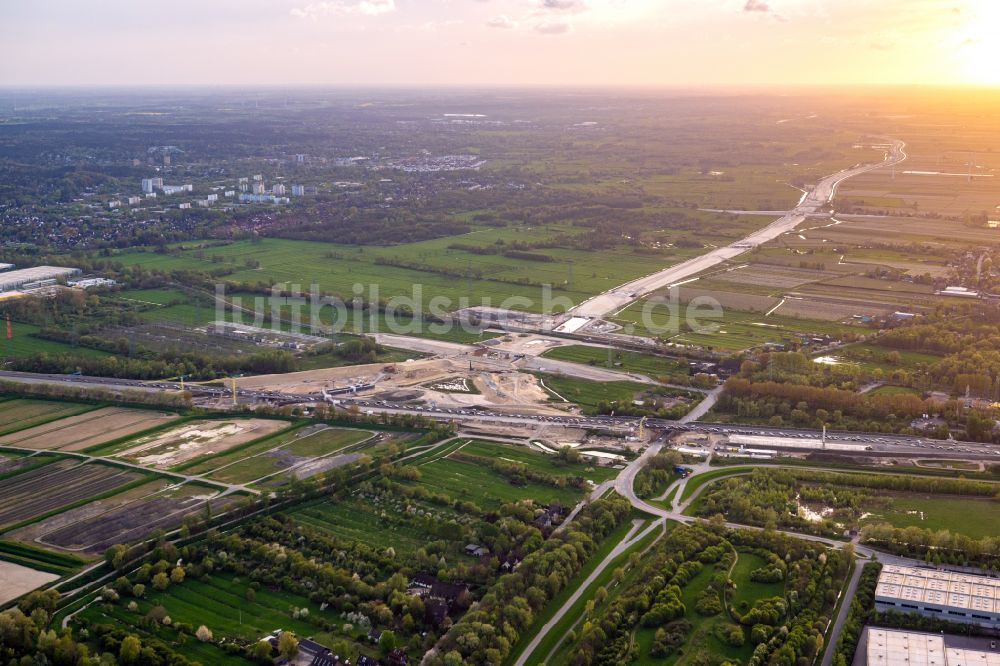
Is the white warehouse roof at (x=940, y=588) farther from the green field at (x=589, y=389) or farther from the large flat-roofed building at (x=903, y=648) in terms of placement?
the green field at (x=589, y=389)

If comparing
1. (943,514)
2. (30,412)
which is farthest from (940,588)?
(30,412)

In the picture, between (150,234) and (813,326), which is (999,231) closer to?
(813,326)

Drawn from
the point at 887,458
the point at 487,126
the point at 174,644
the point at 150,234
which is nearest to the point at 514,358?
the point at 887,458

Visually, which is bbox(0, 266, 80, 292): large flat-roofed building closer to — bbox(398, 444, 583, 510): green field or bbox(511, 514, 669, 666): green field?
bbox(398, 444, 583, 510): green field

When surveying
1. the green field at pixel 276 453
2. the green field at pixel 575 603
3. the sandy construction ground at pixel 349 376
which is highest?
the sandy construction ground at pixel 349 376

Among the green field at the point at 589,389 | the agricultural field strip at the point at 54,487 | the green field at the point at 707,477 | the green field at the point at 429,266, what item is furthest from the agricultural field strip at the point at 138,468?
the green field at the point at 429,266

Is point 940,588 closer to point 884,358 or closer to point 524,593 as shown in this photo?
point 524,593
